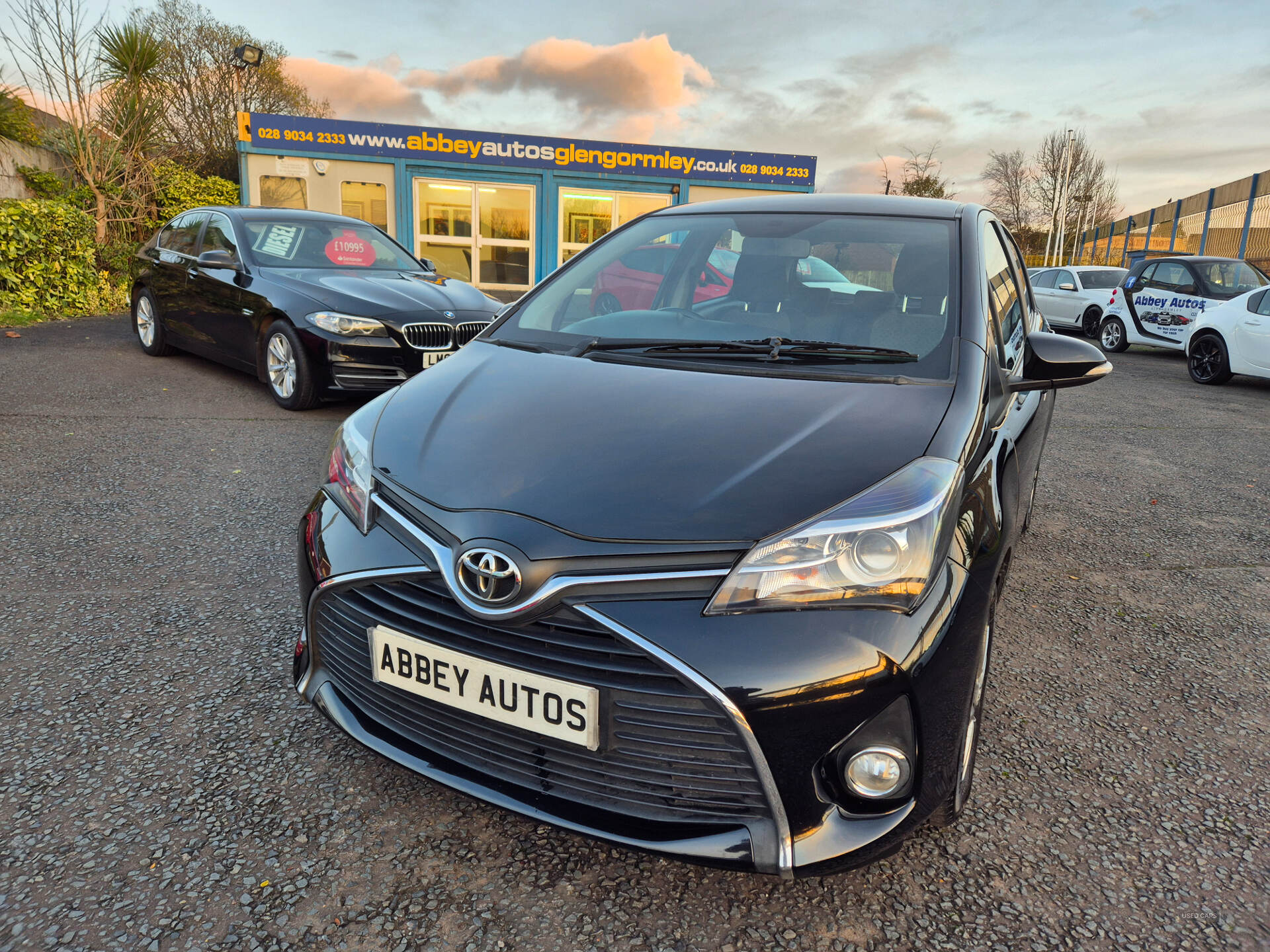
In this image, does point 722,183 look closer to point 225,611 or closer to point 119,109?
point 119,109

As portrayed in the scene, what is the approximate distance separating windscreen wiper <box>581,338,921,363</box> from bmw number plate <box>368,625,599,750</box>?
1077mm

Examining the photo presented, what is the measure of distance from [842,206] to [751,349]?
905 mm

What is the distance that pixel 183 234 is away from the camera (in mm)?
7496

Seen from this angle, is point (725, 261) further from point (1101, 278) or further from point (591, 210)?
point (591, 210)

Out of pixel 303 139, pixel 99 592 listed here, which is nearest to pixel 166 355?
pixel 99 592

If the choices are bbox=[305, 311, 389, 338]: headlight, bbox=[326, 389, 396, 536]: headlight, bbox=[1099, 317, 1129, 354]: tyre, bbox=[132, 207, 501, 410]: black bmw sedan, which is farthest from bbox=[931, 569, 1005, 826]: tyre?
bbox=[1099, 317, 1129, 354]: tyre

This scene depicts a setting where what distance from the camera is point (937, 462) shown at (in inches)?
67.6

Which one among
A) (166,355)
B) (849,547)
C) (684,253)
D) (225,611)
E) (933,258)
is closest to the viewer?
(849,547)

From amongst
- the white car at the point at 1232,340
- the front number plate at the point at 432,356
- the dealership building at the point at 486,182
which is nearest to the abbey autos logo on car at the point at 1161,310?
the white car at the point at 1232,340

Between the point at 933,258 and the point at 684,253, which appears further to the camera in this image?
the point at 684,253

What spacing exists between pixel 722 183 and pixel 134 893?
18.0m

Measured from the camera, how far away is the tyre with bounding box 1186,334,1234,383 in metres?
9.89

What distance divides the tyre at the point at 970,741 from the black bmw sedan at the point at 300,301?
447 cm

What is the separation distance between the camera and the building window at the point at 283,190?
668 inches
